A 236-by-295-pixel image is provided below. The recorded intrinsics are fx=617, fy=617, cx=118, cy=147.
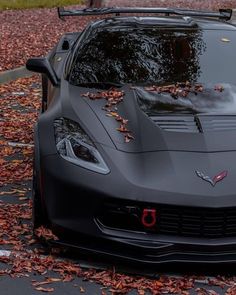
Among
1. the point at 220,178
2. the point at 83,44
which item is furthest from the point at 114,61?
the point at 220,178

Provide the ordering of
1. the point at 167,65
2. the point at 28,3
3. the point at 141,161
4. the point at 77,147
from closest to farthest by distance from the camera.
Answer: the point at 141,161
the point at 77,147
the point at 167,65
the point at 28,3

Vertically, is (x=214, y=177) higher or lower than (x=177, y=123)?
lower

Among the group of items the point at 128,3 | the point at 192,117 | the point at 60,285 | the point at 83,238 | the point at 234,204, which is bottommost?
the point at 128,3

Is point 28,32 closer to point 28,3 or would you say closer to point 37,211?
point 28,3

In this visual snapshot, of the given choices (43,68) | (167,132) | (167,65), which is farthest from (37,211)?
(167,65)

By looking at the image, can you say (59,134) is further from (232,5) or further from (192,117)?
(232,5)

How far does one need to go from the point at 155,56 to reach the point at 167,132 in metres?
1.31

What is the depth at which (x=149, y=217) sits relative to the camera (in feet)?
11.8

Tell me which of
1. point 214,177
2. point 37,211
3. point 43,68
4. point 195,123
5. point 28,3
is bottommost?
point 28,3

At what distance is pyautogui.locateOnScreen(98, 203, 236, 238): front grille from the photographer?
Result: 3.58 meters

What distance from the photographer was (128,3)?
26016 millimetres

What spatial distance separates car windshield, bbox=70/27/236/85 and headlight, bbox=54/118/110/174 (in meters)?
0.79

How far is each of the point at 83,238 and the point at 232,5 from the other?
22.3 meters

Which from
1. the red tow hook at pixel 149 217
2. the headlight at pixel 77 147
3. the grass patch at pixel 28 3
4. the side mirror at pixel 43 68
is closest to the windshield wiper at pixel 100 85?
the side mirror at pixel 43 68
